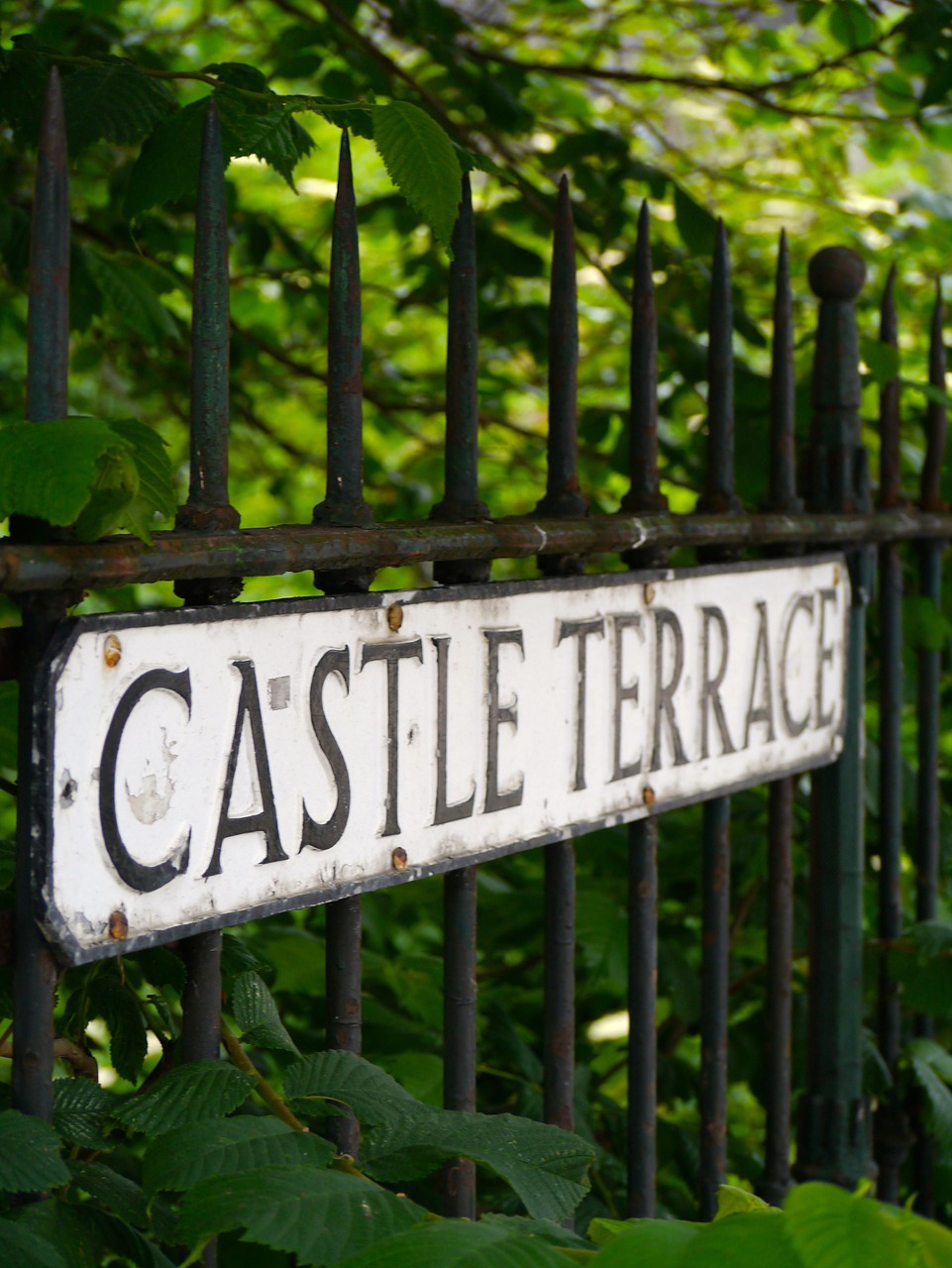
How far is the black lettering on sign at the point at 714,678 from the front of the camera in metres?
1.62

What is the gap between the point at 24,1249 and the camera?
0.86m

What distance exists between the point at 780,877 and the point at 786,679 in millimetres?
309

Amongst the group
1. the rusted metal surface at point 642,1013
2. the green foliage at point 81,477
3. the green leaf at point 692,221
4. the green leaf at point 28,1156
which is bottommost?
the rusted metal surface at point 642,1013

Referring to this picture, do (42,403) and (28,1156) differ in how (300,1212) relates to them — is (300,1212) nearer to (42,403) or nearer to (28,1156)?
(28,1156)

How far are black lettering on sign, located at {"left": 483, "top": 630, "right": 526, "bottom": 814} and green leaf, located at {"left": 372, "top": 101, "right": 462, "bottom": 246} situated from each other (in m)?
0.39

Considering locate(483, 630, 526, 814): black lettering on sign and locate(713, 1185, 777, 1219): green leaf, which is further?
locate(483, 630, 526, 814): black lettering on sign

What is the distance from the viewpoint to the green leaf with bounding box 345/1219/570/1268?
752mm

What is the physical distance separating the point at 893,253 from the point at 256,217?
1.64m

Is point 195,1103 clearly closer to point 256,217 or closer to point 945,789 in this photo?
point 945,789

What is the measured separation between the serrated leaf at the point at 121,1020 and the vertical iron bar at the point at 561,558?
0.48 m

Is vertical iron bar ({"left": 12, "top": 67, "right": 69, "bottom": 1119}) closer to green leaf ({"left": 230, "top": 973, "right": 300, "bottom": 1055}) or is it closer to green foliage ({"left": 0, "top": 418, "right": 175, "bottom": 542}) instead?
green foliage ({"left": 0, "top": 418, "right": 175, "bottom": 542})

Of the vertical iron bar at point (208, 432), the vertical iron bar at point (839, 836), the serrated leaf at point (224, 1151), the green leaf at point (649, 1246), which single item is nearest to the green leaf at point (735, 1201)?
the green leaf at point (649, 1246)

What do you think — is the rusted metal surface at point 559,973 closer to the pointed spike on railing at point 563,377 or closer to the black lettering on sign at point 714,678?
the black lettering on sign at point 714,678

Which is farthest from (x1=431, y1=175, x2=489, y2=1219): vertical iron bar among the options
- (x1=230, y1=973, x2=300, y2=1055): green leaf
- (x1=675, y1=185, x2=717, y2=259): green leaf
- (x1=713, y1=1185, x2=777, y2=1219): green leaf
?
(x1=675, y1=185, x2=717, y2=259): green leaf
